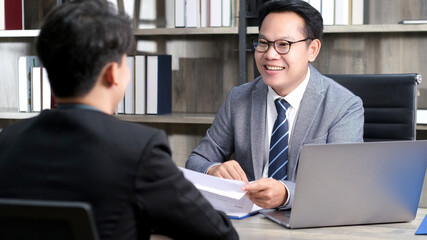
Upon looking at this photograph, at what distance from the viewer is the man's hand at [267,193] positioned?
1540 millimetres

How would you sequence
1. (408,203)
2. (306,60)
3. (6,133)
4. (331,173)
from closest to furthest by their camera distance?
(6,133) → (331,173) → (408,203) → (306,60)

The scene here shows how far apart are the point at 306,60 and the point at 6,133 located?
1308 mm

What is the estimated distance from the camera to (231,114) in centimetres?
218

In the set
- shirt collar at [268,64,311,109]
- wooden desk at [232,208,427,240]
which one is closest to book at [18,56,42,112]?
shirt collar at [268,64,311,109]

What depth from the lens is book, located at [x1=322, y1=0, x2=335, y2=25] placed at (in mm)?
2849

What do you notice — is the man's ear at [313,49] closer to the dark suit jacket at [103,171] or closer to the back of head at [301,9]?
the back of head at [301,9]

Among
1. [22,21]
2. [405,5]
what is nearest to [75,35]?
[405,5]

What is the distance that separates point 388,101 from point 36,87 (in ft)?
6.56

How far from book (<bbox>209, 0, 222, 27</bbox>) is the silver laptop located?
5.53ft

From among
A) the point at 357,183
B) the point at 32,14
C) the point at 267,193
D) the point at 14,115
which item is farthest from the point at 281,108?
the point at 32,14

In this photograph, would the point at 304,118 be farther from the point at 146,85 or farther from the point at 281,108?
the point at 146,85

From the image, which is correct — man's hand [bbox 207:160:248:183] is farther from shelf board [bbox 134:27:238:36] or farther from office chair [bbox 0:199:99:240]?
shelf board [bbox 134:27:238:36]

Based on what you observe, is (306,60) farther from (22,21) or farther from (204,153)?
(22,21)

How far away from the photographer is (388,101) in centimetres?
215
